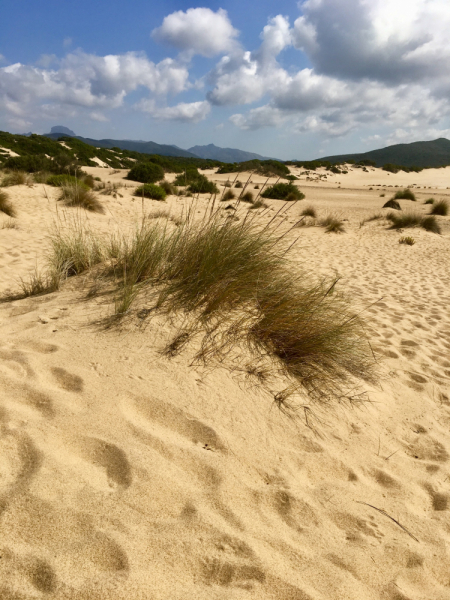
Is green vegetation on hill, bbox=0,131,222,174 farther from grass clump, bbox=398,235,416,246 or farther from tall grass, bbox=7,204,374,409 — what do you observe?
tall grass, bbox=7,204,374,409

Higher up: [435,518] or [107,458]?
[107,458]

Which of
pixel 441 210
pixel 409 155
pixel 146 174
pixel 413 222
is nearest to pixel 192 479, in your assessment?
pixel 413 222

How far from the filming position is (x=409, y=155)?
105500 millimetres

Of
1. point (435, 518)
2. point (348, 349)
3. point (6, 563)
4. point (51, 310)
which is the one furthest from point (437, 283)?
point (6, 563)

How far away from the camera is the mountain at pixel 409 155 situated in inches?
3863

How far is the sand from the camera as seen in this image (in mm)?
1191

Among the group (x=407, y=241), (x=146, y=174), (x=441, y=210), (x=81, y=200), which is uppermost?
(x=146, y=174)

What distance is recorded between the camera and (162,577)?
3.81ft

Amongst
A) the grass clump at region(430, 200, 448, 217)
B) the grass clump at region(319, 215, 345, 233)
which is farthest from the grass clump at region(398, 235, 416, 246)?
the grass clump at region(430, 200, 448, 217)

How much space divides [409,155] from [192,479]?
413ft

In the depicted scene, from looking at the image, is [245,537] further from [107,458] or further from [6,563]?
[6,563]

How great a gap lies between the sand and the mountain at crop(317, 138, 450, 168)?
10325 centimetres

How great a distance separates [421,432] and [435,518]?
0.70 meters

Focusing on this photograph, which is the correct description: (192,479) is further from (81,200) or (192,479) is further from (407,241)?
(407,241)
